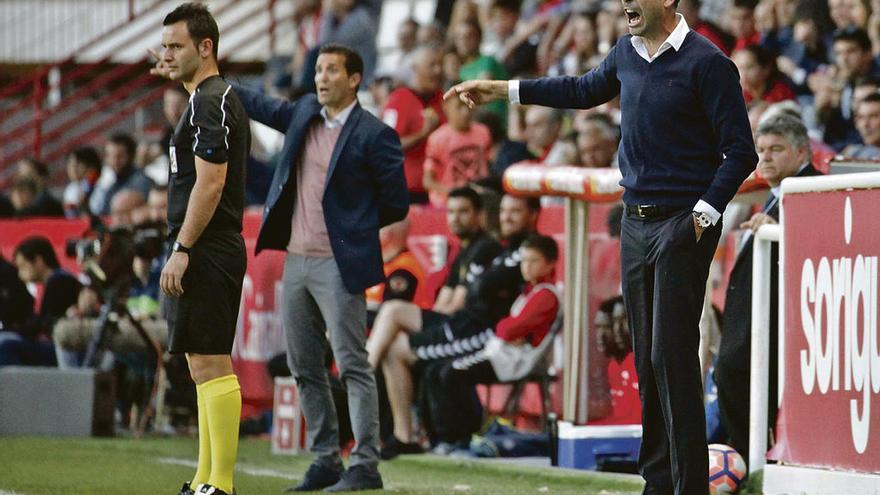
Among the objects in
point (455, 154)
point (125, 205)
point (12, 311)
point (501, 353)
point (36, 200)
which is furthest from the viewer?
point (36, 200)

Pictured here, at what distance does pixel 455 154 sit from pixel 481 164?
0.74ft

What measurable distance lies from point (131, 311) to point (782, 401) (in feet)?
23.3

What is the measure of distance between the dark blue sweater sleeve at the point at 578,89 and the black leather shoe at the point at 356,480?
2.28 meters

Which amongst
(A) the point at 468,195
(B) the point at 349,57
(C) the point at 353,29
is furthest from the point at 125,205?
(B) the point at 349,57

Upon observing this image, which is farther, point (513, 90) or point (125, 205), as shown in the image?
point (125, 205)

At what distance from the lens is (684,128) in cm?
622

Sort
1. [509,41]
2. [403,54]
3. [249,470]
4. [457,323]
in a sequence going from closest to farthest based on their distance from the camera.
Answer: [249,470] → [457,323] → [509,41] → [403,54]

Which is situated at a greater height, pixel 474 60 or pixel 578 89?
pixel 474 60

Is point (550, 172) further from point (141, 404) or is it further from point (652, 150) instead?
point (141, 404)

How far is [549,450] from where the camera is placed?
32.6ft

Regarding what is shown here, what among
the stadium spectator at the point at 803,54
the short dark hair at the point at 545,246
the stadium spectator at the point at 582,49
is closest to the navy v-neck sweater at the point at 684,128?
the short dark hair at the point at 545,246

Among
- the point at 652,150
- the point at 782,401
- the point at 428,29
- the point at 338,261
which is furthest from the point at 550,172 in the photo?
the point at 428,29

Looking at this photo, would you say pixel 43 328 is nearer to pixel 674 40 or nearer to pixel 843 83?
pixel 843 83

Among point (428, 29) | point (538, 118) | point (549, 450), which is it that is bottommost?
point (549, 450)
